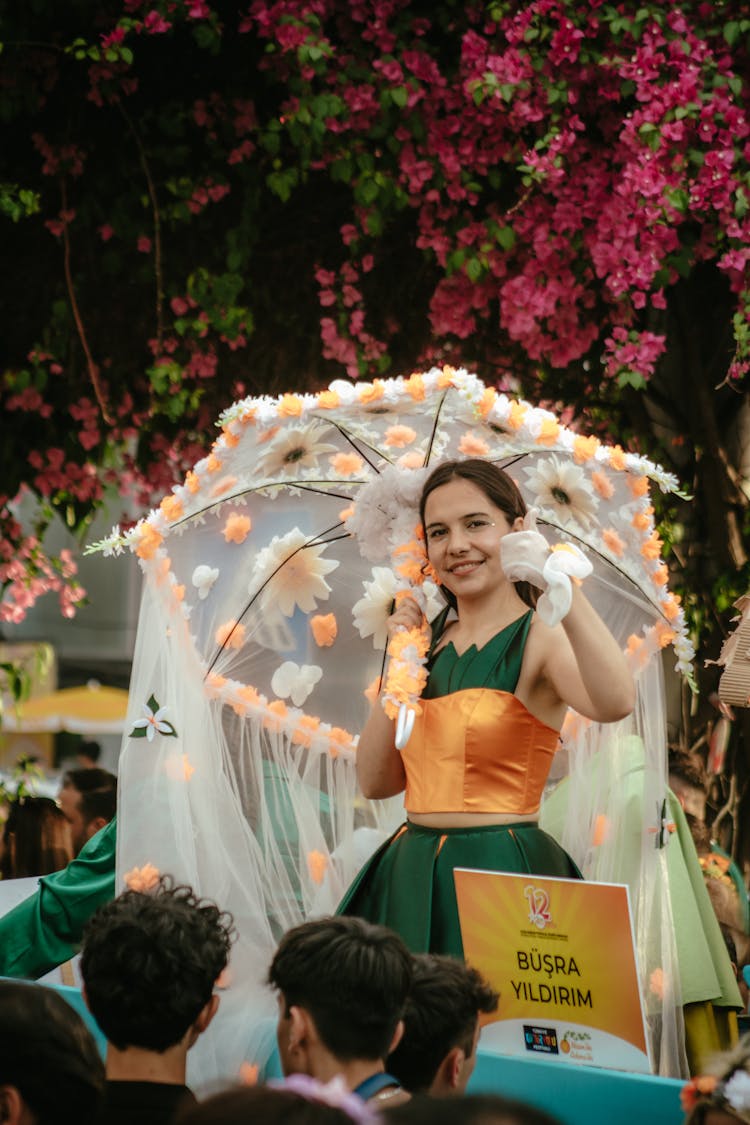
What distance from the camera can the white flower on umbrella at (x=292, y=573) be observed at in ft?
10.7

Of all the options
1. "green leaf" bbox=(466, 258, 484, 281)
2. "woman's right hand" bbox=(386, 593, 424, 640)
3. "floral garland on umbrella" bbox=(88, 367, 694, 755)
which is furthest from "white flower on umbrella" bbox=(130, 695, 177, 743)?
"green leaf" bbox=(466, 258, 484, 281)

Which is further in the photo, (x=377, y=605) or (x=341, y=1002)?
(x=377, y=605)

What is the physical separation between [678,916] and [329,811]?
2.81 feet

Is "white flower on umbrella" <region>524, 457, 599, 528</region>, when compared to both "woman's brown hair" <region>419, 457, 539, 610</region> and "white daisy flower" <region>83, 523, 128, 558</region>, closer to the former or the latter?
"woman's brown hair" <region>419, 457, 539, 610</region>

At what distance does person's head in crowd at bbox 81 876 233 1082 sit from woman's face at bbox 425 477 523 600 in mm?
1021

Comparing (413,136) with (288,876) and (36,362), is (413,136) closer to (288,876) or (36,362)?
(36,362)

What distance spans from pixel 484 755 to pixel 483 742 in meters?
0.03

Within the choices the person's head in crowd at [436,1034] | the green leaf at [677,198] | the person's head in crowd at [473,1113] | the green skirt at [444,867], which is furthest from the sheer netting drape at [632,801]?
the person's head in crowd at [473,1113]

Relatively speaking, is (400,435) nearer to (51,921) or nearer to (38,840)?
(51,921)

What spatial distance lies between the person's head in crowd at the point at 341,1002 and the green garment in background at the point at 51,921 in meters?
1.46

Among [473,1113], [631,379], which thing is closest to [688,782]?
[631,379]

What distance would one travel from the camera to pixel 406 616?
9.27 ft

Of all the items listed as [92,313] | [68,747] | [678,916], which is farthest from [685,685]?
[68,747]

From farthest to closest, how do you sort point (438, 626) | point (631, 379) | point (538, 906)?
point (631, 379)
point (438, 626)
point (538, 906)
